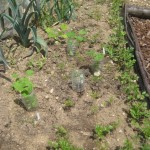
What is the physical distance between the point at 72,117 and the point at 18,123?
0.54 metres

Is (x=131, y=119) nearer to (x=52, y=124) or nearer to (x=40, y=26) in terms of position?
(x=52, y=124)

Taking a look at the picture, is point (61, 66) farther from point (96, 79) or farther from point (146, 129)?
point (146, 129)

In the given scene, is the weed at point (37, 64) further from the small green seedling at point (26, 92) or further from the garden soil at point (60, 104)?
the small green seedling at point (26, 92)

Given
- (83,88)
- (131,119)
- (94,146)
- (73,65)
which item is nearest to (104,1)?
(73,65)

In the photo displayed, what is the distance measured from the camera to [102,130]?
317cm

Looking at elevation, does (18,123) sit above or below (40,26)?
below

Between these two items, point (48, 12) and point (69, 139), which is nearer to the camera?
point (69, 139)

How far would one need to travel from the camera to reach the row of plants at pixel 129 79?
3.23 m

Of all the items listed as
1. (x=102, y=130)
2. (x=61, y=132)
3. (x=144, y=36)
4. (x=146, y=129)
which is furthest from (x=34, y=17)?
(x=146, y=129)

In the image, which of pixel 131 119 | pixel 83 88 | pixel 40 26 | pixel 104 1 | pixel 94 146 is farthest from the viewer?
pixel 104 1

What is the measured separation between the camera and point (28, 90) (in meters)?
3.26

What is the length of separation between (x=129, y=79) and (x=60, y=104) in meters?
0.80

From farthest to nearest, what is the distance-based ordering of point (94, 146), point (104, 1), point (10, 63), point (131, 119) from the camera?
point (104, 1) → point (10, 63) → point (131, 119) → point (94, 146)

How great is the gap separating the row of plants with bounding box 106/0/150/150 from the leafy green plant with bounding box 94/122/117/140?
212mm
